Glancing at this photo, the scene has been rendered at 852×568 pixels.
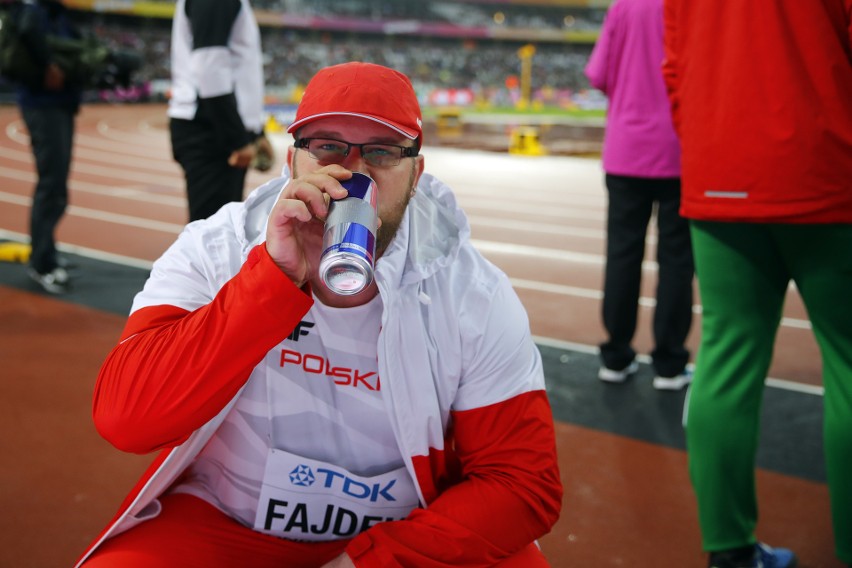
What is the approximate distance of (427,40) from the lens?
54062 mm

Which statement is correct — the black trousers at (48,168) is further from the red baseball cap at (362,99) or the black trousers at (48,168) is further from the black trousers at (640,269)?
the red baseball cap at (362,99)

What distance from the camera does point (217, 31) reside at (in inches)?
149

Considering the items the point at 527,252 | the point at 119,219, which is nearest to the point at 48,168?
the point at 119,219

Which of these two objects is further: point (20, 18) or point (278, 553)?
point (20, 18)

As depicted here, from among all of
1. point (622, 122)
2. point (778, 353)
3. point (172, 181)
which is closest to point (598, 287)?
point (778, 353)

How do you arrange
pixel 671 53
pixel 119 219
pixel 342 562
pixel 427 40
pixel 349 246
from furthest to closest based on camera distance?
pixel 427 40
pixel 119 219
pixel 671 53
pixel 342 562
pixel 349 246

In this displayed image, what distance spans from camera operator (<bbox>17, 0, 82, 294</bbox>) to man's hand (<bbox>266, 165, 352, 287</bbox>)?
4129 mm

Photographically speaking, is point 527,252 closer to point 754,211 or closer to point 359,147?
point 754,211

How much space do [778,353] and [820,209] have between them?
8.83 ft

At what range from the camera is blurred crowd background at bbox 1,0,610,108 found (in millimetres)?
41438

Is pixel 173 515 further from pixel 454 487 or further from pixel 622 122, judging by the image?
pixel 622 122

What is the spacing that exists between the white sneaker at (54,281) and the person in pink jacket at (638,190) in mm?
3538

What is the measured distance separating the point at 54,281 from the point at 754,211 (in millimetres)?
4620

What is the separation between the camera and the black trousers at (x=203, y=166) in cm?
399
